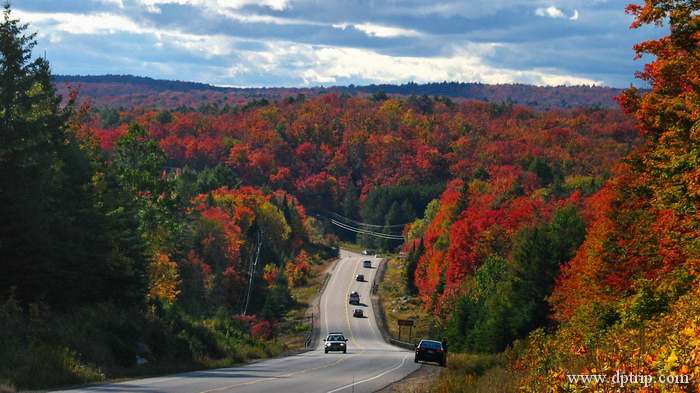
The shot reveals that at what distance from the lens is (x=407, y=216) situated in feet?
605

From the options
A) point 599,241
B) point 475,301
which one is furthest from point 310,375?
point 475,301

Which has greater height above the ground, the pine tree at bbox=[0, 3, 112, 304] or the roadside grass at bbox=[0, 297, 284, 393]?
the pine tree at bbox=[0, 3, 112, 304]

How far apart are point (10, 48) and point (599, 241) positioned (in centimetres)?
2872

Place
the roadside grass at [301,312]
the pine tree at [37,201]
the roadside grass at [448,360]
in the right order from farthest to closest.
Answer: the roadside grass at [301,312] < the pine tree at [37,201] < the roadside grass at [448,360]

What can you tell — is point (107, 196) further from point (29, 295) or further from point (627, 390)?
point (627, 390)

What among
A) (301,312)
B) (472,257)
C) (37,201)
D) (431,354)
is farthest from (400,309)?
(37,201)

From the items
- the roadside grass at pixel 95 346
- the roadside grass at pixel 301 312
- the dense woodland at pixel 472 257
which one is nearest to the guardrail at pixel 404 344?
the dense woodland at pixel 472 257

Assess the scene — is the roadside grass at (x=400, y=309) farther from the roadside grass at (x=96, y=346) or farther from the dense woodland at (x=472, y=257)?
the roadside grass at (x=96, y=346)

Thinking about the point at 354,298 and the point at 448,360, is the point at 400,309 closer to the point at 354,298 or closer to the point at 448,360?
the point at 354,298

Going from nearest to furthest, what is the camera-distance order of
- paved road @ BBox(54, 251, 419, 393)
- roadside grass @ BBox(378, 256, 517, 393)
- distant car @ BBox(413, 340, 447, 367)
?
1. paved road @ BBox(54, 251, 419, 393)
2. roadside grass @ BBox(378, 256, 517, 393)
3. distant car @ BBox(413, 340, 447, 367)

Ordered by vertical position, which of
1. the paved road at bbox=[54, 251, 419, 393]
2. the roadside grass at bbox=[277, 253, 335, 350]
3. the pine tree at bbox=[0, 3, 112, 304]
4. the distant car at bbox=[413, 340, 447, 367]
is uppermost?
the pine tree at bbox=[0, 3, 112, 304]

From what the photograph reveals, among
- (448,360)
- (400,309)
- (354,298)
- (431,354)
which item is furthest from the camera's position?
(354,298)

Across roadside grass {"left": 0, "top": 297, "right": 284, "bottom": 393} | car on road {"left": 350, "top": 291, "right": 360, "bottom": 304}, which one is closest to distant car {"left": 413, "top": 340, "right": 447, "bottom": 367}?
roadside grass {"left": 0, "top": 297, "right": 284, "bottom": 393}

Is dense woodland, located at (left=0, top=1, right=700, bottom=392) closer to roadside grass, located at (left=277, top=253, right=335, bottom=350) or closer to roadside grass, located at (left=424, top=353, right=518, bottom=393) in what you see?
roadside grass, located at (left=424, top=353, right=518, bottom=393)
